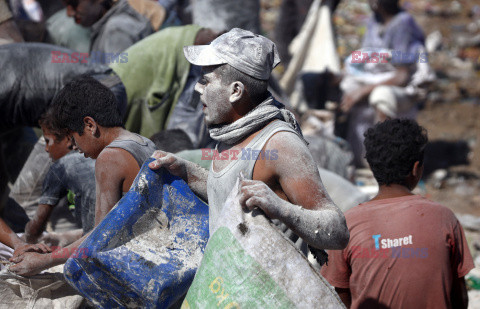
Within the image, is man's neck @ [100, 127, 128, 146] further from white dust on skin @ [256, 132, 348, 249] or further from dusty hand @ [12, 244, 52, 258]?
white dust on skin @ [256, 132, 348, 249]

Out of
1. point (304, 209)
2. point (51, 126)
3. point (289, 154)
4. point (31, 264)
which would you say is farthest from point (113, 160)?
point (304, 209)

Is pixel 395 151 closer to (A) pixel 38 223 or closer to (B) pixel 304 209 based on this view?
(B) pixel 304 209

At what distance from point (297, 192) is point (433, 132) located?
742 centimetres

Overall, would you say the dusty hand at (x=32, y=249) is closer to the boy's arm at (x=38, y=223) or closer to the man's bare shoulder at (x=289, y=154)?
the boy's arm at (x=38, y=223)

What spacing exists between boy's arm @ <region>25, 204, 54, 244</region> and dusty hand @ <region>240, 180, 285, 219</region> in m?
1.56

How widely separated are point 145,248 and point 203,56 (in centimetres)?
81

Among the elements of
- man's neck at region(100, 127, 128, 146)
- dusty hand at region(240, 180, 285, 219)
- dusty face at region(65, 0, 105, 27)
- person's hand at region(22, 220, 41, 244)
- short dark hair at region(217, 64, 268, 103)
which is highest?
short dark hair at region(217, 64, 268, 103)

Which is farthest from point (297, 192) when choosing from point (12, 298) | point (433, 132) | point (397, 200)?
point (433, 132)

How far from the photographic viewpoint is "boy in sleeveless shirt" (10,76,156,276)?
2754mm

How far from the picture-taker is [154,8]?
5.95m

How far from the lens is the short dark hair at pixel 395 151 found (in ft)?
9.66

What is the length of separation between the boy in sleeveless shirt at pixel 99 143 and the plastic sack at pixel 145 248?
0.21m

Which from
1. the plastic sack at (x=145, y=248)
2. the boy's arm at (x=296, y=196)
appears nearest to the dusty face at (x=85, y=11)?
the plastic sack at (x=145, y=248)

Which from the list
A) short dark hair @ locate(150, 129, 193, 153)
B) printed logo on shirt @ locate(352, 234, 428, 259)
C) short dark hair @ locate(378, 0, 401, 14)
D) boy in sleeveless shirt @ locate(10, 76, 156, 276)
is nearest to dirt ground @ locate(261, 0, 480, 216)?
short dark hair @ locate(378, 0, 401, 14)
